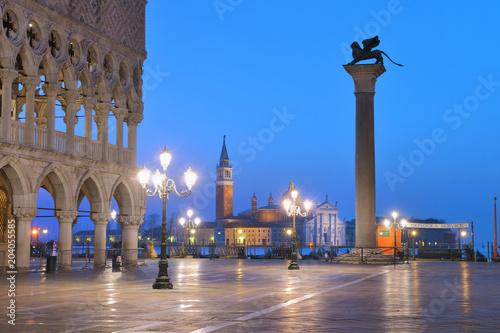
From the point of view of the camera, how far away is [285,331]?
12.2 metres

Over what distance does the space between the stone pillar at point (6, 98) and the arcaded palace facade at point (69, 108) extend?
0.04 meters

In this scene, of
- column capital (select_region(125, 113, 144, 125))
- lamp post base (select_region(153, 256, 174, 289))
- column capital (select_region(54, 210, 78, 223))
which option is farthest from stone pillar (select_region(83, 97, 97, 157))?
lamp post base (select_region(153, 256, 174, 289))

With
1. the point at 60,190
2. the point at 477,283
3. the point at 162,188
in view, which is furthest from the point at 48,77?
the point at 477,283

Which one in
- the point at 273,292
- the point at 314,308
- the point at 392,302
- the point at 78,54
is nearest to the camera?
the point at 314,308

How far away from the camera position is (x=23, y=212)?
97.8ft

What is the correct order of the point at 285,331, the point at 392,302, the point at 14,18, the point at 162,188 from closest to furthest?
the point at 285,331 → the point at 392,302 → the point at 162,188 → the point at 14,18

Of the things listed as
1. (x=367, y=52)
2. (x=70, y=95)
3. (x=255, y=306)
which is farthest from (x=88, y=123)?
(x=255, y=306)

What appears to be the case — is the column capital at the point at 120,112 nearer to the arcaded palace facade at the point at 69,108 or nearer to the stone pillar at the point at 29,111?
the arcaded palace facade at the point at 69,108

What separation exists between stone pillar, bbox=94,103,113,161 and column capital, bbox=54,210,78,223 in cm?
361

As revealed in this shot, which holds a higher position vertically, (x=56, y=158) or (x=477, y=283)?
(x=56, y=158)

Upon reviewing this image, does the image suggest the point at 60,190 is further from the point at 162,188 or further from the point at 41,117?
the point at 162,188

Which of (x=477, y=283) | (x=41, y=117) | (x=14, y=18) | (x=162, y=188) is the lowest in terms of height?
(x=477, y=283)

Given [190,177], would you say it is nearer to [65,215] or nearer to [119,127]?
[65,215]

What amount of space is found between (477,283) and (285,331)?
14.4 m
